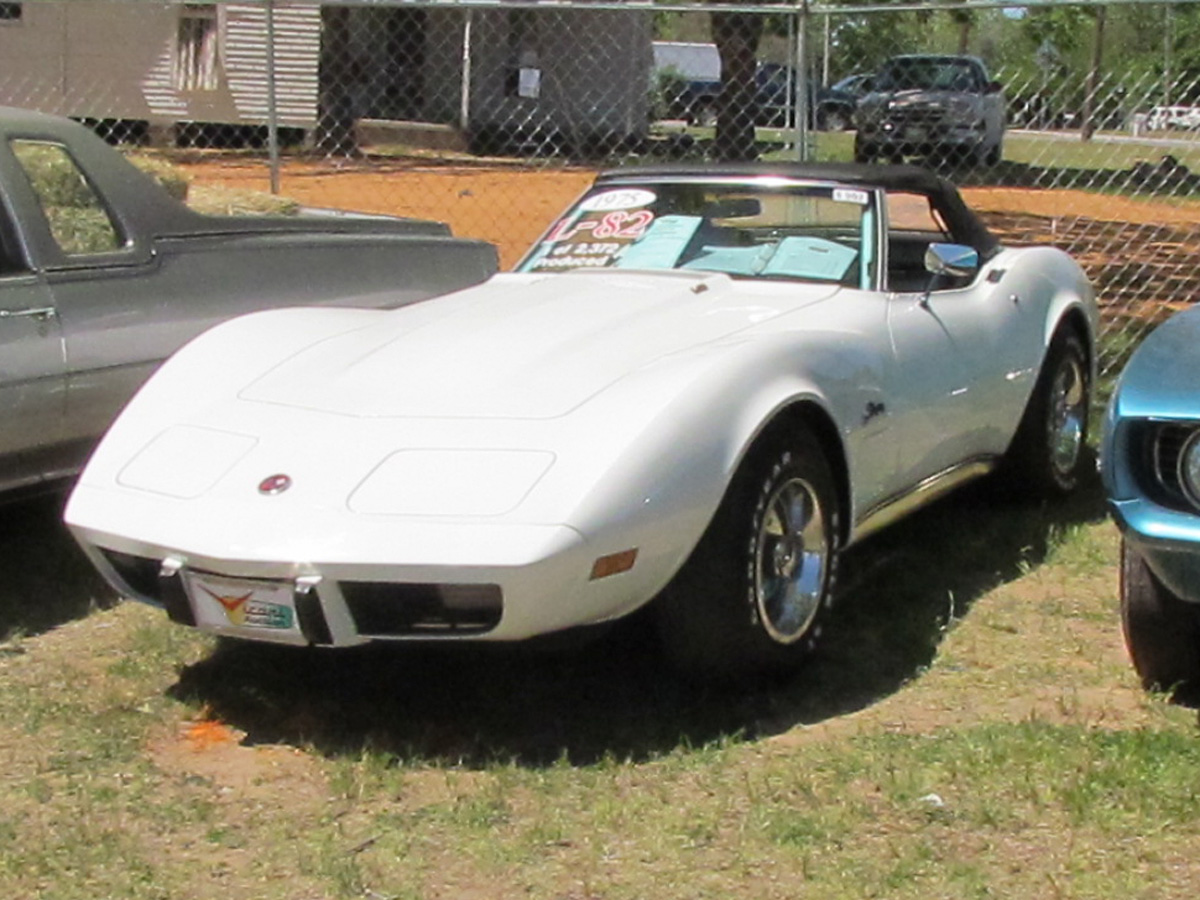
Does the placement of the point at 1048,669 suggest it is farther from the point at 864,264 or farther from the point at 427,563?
the point at 427,563

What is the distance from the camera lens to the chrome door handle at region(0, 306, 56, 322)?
→ 5293 mm

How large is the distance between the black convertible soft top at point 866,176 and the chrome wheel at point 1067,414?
1.76ft

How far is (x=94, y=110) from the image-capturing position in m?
22.5

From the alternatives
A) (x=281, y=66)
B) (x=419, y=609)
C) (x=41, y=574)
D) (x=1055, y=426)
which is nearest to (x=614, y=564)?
(x=419, y=609)

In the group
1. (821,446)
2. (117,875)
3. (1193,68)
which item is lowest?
(1193,68)

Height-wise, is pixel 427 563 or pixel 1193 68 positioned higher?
pixel 427 563

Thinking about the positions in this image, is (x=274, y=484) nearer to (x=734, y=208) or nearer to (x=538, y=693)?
(x=538, y=693)

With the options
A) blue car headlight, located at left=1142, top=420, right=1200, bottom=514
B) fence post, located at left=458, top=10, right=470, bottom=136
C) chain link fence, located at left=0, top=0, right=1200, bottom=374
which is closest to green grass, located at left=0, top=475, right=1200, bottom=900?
blue car headlight, located at left=1142, top=420, right=1200, bottom=514

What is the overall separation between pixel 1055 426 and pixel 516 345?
251 cm

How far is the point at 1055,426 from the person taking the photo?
6.41 m

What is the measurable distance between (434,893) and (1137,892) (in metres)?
1.34

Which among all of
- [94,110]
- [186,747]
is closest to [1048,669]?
[186,747]

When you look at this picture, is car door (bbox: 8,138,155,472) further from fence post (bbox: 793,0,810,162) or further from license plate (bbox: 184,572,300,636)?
fence post (bbox: 793,0,810,162)

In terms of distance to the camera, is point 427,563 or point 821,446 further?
point 821,446
